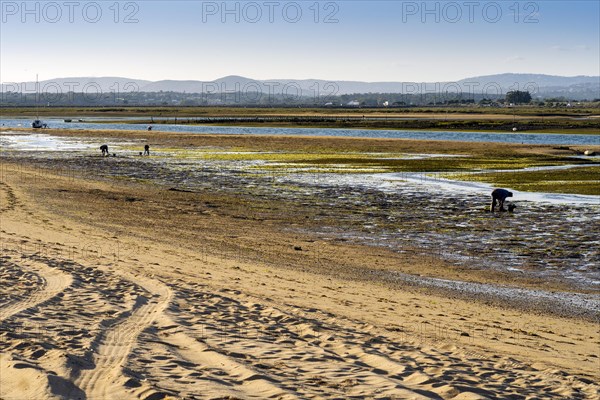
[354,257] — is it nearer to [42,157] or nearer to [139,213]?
[139,213]

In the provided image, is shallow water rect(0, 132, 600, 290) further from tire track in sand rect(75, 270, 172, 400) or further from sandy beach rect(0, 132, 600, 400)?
tire track in sand rect(75, 270, 172, 400)

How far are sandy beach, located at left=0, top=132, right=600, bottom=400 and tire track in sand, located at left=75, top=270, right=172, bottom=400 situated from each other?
0.02 metres

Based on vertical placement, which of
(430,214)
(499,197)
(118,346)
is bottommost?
(430,214)

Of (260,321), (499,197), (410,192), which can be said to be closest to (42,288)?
(260,321)

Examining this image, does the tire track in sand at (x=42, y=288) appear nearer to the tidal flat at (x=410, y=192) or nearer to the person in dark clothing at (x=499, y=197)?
the tidal flat at (x=410, y=192)

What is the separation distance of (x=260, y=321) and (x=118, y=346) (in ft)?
8.74

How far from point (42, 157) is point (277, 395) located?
50.1 m

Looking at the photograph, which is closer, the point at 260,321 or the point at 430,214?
the point at 260,321

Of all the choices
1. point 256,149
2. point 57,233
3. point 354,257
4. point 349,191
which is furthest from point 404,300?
point 256,149

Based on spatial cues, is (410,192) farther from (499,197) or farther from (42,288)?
(42,288)

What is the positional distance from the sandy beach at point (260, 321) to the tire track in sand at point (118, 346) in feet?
0.08

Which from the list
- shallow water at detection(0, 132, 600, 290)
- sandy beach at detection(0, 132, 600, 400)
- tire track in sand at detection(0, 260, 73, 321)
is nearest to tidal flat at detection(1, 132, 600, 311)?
shallow water at detection(0, 132, 600, 290)

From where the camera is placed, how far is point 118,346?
9.00 meters

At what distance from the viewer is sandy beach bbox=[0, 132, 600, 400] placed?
7.90 m
